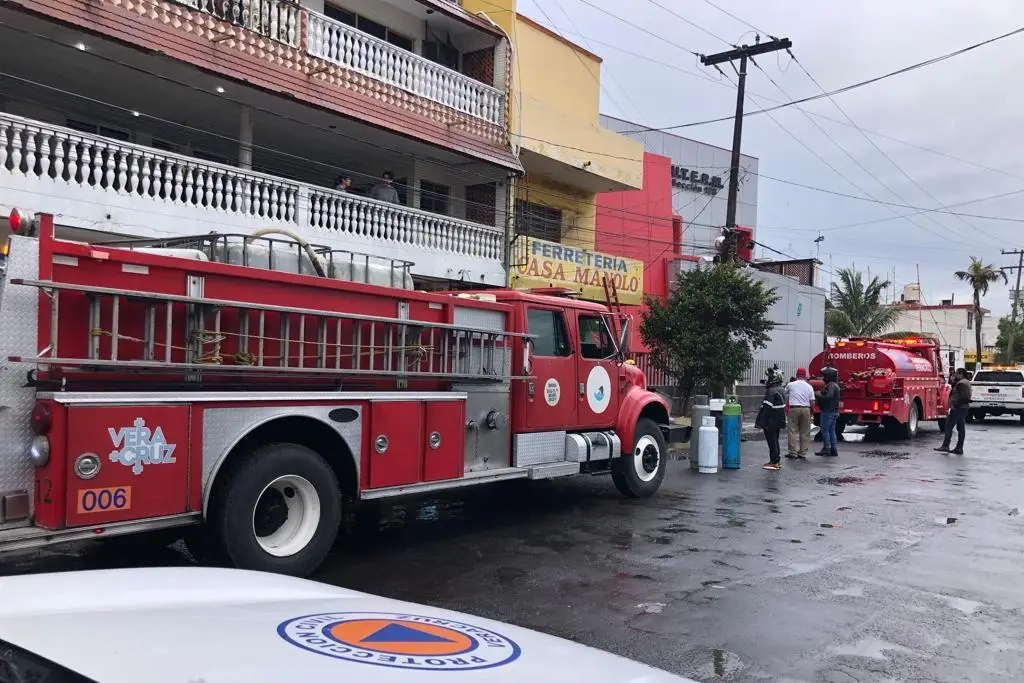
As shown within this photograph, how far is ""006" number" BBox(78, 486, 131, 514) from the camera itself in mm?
4820

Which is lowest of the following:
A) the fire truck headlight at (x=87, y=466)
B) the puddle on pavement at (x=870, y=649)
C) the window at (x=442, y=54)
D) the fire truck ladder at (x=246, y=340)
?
the puddle on pavement at (x=870, y=649)

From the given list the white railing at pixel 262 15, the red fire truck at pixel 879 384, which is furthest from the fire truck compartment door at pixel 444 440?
the red fire truck at pixel 879 384

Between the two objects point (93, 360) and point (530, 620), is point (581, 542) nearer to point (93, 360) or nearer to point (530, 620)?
point (530, 620)

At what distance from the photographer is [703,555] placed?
291 inches

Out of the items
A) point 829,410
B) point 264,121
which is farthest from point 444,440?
point 829,410

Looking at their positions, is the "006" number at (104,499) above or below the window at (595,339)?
below

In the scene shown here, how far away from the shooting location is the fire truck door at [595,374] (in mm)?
9336

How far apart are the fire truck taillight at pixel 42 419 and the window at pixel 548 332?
4893 millimetres

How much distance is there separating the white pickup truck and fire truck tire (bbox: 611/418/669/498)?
20124 millimetres

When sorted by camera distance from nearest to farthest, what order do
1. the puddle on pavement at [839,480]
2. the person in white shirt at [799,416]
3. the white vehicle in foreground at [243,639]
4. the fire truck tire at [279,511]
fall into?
the white vehicle in foreground at [243,639], the fire truck tire at [279,511], the puddle on pavement at [839,480], the person in white shirt at [799,416]

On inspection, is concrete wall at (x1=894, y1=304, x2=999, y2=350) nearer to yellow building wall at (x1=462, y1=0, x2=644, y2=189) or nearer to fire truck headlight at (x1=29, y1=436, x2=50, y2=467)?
yellow building wall at (x1=462, y1=0, x2=644, y2=189)

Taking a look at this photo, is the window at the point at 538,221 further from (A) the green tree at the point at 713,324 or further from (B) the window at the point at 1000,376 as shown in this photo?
(B) the window at the point at 1000,376

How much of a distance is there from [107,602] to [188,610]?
0.21 meters

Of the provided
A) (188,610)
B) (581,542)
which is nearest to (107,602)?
(188,610)
